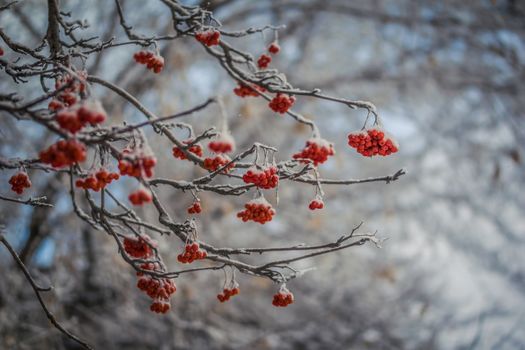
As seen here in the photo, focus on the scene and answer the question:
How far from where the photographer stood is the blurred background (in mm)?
5723

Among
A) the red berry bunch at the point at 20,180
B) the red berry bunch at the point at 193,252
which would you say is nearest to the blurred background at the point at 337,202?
the red berry bunch at the point at 20,180

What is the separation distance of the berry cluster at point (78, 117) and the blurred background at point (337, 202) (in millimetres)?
2590

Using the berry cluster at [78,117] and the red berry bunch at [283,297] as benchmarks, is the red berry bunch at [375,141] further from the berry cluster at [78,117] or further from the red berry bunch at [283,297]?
the berry cluster at [78,117]

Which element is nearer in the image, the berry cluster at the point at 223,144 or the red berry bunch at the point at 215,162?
the berry cluster at the point at 223,144

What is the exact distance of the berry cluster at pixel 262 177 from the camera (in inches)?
72.7

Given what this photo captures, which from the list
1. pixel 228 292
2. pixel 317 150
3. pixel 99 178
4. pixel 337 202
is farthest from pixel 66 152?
pixel 337 202

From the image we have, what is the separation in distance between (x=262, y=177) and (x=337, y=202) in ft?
26.9

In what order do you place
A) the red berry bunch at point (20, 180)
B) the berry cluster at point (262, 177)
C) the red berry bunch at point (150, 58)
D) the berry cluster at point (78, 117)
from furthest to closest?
the red berry bunch at point (150, 58) → the red berry bunch at point (20, 180) → the berry cluster at point (262, 177) → the berry cluster at point (78, 117)

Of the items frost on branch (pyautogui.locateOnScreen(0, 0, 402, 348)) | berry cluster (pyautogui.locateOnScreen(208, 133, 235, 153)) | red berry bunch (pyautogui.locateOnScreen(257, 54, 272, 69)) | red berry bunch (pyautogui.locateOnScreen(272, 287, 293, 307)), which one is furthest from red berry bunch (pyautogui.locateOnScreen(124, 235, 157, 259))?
red berry bunch (pyautogui.locateOnScreen(257, 54, 272, 69))

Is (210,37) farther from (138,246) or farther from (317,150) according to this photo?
(138,246)

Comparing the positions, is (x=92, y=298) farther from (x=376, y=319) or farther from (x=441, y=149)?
(x=441, y=149)

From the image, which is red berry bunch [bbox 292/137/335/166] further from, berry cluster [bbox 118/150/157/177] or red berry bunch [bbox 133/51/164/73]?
red berry bunch [bbox 133/51/164/73]

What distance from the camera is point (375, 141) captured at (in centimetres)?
208

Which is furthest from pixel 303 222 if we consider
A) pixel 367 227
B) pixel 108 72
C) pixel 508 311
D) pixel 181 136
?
pixel 108 72
